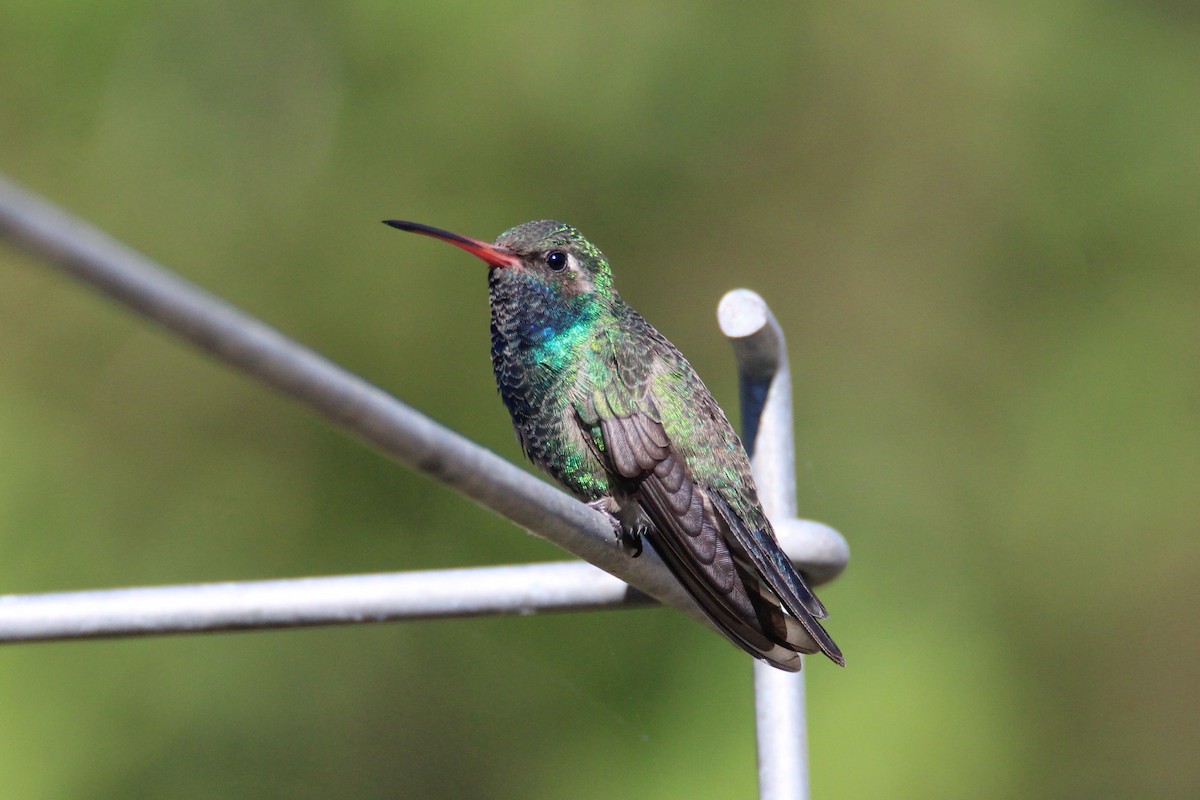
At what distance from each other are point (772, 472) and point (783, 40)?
13.2ft

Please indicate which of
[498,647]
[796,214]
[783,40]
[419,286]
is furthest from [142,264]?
[783,40]

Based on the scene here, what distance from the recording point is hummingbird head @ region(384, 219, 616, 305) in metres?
2.38

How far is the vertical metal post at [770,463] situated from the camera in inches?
66.2

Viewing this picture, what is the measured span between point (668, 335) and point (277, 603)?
3408 millimetres

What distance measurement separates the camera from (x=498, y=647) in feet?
13.5

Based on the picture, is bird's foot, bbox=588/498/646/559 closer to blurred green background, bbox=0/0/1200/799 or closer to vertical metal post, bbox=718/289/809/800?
vertical metal post, bbox=718/289/809/800

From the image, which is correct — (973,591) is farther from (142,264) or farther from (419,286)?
(142,264)

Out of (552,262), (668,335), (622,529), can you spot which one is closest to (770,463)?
(622,529)

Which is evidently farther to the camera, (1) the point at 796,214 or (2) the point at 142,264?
(1) the point at 796,214

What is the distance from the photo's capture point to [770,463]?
1.86m

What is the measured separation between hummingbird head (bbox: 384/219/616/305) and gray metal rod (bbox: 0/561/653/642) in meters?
0.90

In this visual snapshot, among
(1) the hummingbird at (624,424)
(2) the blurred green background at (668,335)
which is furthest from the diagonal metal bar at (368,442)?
(2) the blurred green background at (668,335)

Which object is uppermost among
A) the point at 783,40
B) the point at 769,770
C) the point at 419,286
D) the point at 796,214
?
the point at 783,40

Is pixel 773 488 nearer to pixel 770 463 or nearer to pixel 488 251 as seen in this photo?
pixel 770 463
